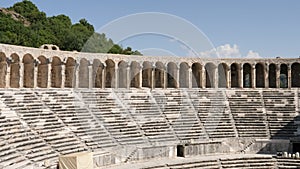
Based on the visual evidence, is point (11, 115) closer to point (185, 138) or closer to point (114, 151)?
point (114, 151)

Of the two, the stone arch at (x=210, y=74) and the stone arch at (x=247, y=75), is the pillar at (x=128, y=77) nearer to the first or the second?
the stone arch at (x=210, y=74)

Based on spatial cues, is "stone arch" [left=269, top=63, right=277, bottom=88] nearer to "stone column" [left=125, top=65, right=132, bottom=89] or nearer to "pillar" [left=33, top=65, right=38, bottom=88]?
"stone column" [left=125, top=65, right=132, bottom=89]

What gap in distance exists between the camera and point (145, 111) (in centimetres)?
2467

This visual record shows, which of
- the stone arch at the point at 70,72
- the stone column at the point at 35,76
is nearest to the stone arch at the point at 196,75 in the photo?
the stone arch at the point at 70,72

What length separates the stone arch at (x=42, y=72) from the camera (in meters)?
25.2

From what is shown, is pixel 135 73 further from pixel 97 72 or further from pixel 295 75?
pixel 295 75

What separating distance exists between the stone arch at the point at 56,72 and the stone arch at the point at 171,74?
30.2ft

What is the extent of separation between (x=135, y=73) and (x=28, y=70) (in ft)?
27.5

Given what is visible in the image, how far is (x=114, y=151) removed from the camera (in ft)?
64.1

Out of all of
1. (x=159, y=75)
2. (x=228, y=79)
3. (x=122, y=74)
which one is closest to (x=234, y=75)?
(x=228, y=79)

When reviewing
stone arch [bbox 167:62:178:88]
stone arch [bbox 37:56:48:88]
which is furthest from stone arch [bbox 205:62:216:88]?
stone arch [bbox 37:56:48:88]

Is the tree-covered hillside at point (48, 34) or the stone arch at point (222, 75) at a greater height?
the tree-covered hillside at point (48, 34)

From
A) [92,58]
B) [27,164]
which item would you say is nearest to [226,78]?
[92,58]

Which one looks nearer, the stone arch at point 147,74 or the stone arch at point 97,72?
the stone arch at point 97,72
